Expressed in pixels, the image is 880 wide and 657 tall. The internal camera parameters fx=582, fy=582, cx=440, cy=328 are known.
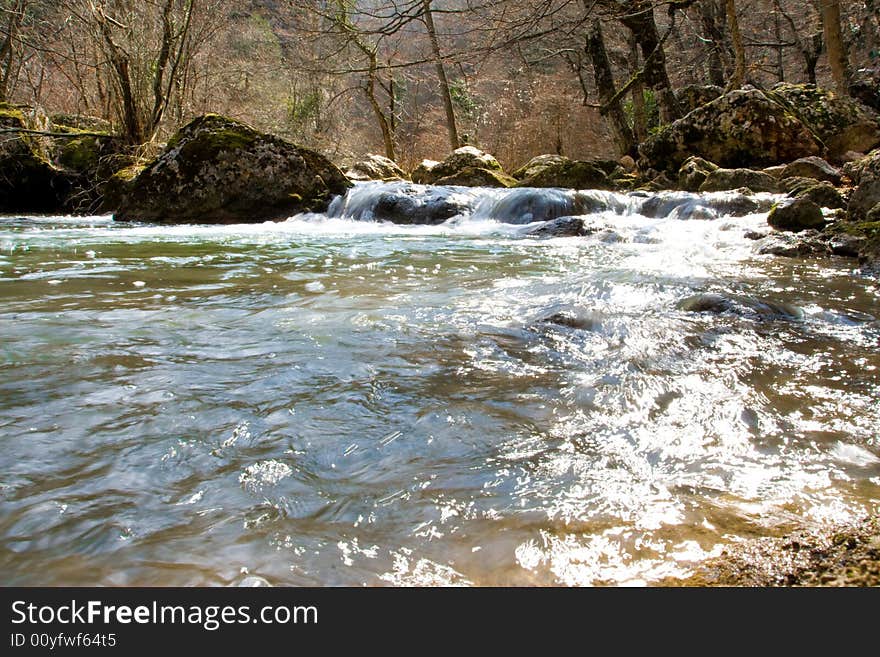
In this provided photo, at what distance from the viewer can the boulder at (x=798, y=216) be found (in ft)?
23.3

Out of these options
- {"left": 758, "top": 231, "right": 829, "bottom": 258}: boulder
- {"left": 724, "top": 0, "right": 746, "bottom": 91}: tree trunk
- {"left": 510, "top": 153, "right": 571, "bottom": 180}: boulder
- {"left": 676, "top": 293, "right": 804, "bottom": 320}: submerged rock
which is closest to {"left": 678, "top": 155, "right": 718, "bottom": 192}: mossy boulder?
{"left": 724, "top": 0, "right": 746, "bottom": 91}: tree trunk

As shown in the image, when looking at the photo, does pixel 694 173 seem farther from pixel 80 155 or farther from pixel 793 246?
pixel 80 155

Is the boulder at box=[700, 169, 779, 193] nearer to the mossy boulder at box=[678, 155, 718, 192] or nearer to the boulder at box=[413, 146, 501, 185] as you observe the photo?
the mossy boulder at box=[678, 155, 718, 192]

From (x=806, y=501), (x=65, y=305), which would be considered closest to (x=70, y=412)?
(x=65, y=305)

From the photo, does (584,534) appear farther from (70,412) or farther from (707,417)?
(70,412)

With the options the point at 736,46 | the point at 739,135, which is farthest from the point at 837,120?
the point at 736,46

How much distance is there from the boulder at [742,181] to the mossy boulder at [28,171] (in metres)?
12.6

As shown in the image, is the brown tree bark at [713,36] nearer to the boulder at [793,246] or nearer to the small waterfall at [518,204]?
the small waterfall at [518,204]

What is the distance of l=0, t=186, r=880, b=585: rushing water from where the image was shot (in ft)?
4.54

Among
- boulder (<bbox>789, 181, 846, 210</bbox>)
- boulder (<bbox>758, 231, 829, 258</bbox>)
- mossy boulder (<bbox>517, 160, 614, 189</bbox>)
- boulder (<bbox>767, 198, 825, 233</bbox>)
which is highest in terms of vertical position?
mossy boulder (<bbox>517, 160, 614, 189</bbox>)

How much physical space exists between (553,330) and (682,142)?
10.8m

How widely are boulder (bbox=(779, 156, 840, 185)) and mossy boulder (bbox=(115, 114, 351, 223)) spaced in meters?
8.59

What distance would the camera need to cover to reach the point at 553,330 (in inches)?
126

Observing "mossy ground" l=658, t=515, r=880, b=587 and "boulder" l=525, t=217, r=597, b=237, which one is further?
"boulder" l=525, t=217, r=597, b=237
